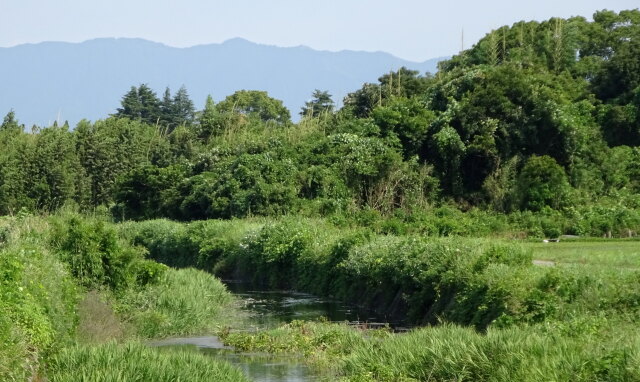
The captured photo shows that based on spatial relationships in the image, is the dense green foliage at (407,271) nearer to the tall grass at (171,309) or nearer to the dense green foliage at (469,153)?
the dense green foliage at (469,153)

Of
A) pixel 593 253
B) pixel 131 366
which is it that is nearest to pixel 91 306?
pixel 131 366

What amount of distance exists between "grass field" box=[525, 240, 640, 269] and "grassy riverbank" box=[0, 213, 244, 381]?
38.0 ft

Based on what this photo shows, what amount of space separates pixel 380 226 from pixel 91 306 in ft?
72.0

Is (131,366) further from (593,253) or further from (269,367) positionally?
(593,253)

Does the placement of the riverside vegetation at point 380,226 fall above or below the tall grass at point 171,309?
above

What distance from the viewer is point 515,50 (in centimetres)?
7006

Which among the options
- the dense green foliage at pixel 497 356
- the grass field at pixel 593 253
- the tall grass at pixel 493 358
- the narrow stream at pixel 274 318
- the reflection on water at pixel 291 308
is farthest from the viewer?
the reflection on water at pixel 291 308

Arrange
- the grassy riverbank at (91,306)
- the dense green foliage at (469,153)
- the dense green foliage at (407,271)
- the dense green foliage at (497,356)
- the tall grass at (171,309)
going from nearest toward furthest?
the dense green foliage at (497,356), the grassy riverbank at (91,306), the dense green foliage at (407,271), the tall grass at (171,309), the dense green foliage at (469,153)

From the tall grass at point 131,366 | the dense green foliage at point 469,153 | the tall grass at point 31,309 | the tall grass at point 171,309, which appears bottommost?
the tall grass at point 171,309

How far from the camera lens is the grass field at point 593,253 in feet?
91.9

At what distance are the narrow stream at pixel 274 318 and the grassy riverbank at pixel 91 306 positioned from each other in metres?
1.42

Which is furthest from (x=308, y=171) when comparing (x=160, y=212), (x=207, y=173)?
(x=160, y=212)

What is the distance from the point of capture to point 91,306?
24.3 m

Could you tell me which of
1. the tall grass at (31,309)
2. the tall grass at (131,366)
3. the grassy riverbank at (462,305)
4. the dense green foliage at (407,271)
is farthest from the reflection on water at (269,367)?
the dense green foliage at (407,271)
